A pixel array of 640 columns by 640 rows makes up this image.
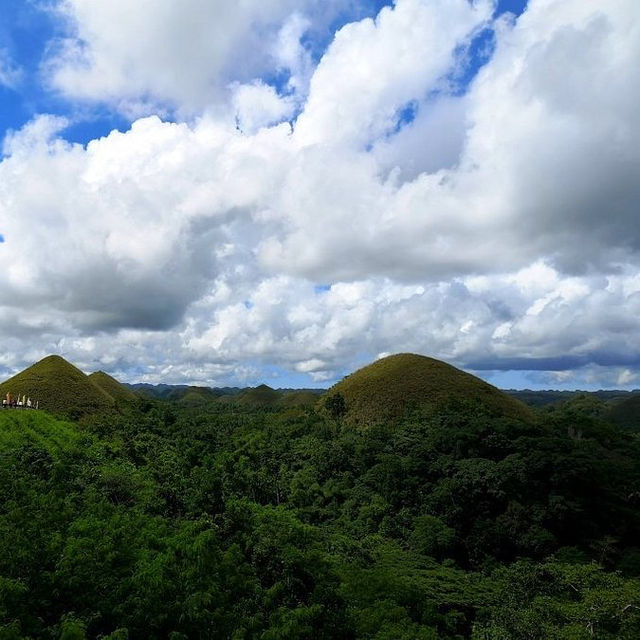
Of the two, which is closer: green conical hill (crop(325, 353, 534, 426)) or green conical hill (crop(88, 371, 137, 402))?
green conical hill (crop(325, 353, 534, 426))

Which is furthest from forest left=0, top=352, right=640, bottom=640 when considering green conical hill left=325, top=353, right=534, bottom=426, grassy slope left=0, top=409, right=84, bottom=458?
green conical hill left=325, top=353, right=534, bottom=426

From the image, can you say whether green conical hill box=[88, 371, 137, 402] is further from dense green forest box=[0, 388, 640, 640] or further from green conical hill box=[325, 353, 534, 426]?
green conical hill box=[325, 353, 534, 426]

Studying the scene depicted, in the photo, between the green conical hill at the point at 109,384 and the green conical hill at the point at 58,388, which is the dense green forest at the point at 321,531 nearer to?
the green conical hill at the point at 58,388

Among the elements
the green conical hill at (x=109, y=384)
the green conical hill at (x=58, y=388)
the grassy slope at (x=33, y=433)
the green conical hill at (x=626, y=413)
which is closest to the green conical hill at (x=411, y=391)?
the grassy slope at (x=33, y=433)

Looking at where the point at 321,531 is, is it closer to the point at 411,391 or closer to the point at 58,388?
the point at 411,391

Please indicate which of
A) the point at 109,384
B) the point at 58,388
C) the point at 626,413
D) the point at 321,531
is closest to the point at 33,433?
the point at 321,531
